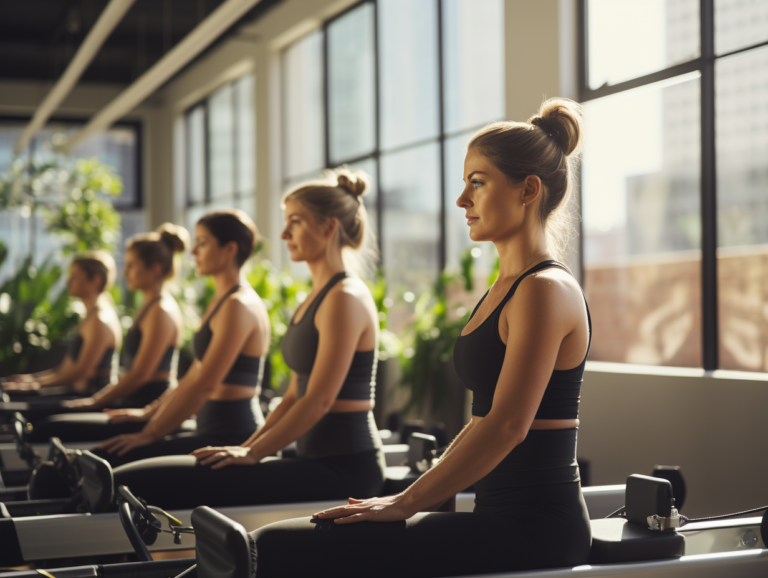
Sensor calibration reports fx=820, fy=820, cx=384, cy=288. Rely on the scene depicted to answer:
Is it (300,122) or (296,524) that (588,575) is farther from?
(300,122)

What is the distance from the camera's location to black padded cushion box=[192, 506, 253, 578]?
130cm

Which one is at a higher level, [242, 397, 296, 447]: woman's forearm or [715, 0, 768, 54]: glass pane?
[715, 0, 768, 54]: glass pane

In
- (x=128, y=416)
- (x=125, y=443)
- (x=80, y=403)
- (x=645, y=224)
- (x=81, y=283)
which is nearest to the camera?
(x=125, y=443)

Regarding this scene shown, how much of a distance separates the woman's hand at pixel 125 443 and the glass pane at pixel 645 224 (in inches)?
90.6

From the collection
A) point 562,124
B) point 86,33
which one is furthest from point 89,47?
point 562,124

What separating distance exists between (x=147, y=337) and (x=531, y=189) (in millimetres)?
2487

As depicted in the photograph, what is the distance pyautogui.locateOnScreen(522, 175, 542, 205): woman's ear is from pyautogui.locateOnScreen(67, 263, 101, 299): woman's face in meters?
3.69

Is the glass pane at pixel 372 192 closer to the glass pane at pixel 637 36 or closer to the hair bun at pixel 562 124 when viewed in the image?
the glass pane at pixel 637 36

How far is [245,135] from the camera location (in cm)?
852

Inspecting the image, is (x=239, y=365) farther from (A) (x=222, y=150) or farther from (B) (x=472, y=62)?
(A) (x=222, y=150)

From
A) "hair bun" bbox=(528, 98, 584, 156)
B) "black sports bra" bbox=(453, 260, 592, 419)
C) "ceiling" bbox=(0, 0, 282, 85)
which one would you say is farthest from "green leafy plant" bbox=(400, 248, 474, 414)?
"ceiling" bbox=(0, 0, 282, 85)

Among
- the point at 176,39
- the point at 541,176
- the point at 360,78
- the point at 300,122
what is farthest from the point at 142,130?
the point at 541,176

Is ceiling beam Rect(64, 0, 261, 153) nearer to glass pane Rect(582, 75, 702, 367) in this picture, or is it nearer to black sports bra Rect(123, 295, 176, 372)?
black sports bra Rect(123, 295, 176, 372)

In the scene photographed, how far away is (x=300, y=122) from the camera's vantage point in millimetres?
7453
